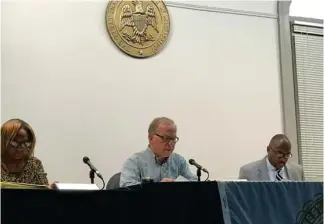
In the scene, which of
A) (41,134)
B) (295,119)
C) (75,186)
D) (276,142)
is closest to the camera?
(75,186)

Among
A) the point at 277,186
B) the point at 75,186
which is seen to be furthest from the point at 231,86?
the point at 75,186

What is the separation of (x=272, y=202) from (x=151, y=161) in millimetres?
920

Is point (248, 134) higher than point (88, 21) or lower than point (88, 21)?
lower

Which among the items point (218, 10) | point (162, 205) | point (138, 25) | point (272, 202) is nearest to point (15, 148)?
point (162, 205)

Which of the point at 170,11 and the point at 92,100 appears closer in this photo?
the point at 92,100

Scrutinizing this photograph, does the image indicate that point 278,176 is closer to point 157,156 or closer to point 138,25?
point 157,156

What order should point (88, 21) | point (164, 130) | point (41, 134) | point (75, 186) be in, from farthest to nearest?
point (88, 21) < point (41, 134) < point (164, 130) < point (75, 186)

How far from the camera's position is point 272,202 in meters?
2.26

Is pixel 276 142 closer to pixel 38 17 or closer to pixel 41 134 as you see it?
pixel 41 134

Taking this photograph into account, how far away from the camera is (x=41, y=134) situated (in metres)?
3.77

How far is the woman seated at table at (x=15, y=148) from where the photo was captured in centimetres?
239

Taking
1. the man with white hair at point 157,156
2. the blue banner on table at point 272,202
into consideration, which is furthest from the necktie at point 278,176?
the blue banner on table at point 272,202

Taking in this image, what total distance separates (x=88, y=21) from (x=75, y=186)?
220 centimetres

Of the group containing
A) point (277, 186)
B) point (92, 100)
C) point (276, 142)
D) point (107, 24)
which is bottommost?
point (277, 186)
